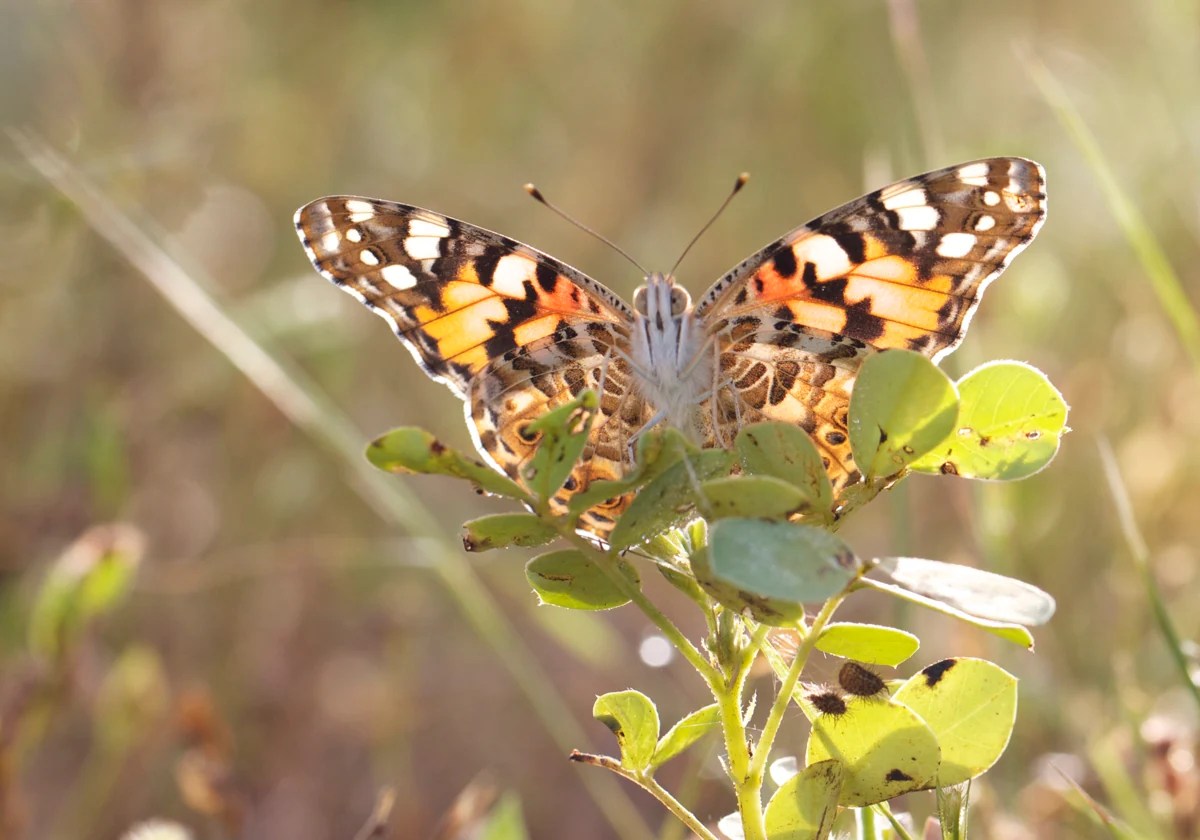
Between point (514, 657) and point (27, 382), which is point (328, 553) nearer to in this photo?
point (27, 382)

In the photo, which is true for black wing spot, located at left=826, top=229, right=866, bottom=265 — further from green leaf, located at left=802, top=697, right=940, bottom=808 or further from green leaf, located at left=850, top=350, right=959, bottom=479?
green leaf, located at left=802, top=697, right=940, bottom=808

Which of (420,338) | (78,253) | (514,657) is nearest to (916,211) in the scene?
(420,338)

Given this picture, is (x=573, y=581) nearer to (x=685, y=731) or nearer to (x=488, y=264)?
(x=685, y=731)

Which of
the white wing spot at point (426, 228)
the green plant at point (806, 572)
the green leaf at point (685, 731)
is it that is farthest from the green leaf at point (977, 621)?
the white wing spot at point (426, 228)

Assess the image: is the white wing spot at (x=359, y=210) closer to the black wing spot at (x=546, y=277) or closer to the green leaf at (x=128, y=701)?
the black wing spot at (x=546, y=277)

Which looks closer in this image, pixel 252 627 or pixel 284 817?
pixel 284 817

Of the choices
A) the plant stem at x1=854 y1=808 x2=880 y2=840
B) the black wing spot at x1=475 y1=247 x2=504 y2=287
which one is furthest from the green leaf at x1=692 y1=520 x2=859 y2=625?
the black wing spot at x1=475 y1=247 x2=504 y2=287
